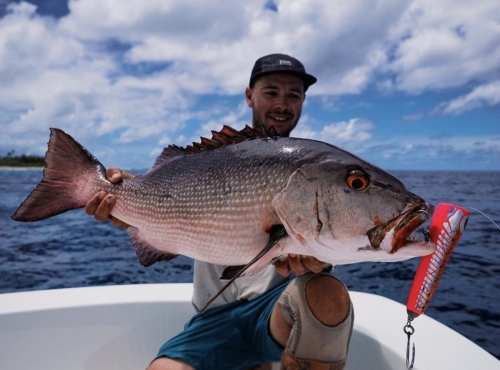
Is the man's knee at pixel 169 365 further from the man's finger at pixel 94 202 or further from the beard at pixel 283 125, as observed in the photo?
the beard at pixel 283 125

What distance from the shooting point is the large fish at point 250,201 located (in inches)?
66.2

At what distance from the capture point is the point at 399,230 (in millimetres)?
1596

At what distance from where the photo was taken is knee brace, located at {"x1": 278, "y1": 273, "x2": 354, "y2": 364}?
2.43 m

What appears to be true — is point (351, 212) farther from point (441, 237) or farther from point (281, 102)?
point (281, 102)

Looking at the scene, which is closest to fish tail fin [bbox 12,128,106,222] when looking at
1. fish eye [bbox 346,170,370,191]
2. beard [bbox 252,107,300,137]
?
fish eye [bbox 346,170,370,191]

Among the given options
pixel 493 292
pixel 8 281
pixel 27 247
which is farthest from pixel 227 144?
pixel 27 247

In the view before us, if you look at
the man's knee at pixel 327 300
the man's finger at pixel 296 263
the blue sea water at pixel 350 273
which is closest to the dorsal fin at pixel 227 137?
the man's finger at pixel 296 263

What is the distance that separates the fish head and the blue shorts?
3.89 ft

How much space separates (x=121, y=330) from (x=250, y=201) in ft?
7.17

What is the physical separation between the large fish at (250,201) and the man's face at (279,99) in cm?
146

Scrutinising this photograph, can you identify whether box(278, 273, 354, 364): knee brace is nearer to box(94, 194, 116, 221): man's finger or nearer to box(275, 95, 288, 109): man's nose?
box(94, 194, 116, 221): man's finger

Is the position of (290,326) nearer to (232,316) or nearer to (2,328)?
(232,316)

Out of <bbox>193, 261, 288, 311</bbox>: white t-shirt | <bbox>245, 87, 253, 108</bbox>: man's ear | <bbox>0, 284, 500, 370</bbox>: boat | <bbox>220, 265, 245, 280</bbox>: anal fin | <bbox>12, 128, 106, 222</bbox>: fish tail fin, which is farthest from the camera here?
<bbox>245, 87, 253, 108</bbox>: man's ear

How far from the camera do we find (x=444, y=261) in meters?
1.88
